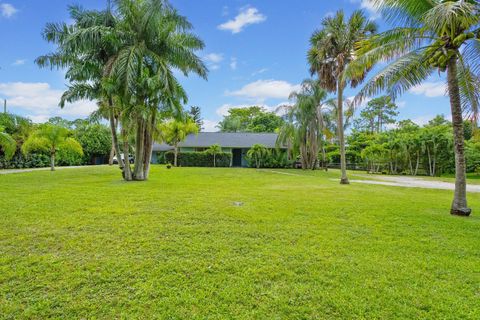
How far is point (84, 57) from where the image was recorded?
1231cm

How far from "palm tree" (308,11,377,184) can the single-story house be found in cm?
1736

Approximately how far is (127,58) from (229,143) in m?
21.5

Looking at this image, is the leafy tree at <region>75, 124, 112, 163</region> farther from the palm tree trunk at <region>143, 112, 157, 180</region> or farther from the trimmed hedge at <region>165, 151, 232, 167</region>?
the palm tree trunk at <region>143, 112, 157, 180</region>

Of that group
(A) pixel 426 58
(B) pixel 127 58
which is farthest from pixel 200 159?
(A) pixel 426 58

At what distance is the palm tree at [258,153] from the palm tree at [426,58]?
2039 centimetres

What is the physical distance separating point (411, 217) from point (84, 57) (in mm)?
14549

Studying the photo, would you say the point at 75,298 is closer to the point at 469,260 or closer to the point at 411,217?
the point at 469,260

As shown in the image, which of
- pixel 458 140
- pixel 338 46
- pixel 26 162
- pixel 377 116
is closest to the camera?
pixel 458 140

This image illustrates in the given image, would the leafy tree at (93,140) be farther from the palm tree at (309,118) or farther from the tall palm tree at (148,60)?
the palm tree at (309,118)

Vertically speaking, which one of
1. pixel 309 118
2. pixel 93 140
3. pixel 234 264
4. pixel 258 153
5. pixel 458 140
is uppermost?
pixel 309 118

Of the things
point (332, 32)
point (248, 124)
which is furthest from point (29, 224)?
point (248, 124)

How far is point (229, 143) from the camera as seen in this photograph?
32156 mm

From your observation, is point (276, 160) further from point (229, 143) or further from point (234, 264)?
point (234, 264)

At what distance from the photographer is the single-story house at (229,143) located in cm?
3147
